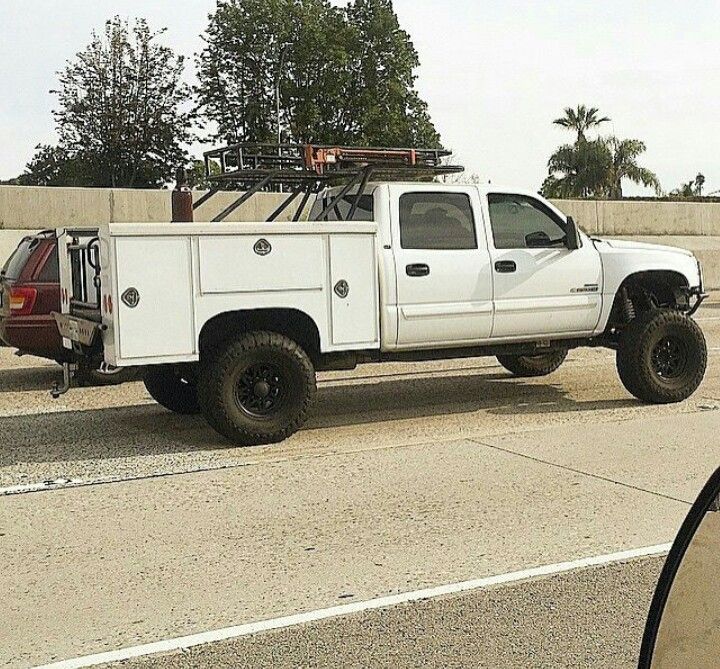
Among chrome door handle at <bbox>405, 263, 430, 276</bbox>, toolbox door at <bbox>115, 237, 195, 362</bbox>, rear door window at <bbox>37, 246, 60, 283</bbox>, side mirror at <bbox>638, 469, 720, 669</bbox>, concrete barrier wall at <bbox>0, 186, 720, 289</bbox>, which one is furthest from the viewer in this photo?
concrete barrier wall at <bbox>0, 186, 720, 289</bbox>

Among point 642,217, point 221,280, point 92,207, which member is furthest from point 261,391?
point 642,217

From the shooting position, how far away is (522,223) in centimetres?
1039

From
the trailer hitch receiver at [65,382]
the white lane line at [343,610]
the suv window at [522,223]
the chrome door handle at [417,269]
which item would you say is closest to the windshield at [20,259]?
the trailer hitch receiver at [65,382]

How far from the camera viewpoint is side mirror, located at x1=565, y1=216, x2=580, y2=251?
10.3m

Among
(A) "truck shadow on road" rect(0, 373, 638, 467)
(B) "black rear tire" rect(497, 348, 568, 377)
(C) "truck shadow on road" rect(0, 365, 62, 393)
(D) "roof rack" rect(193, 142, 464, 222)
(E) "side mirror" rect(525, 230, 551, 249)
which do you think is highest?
(D) "roof rack" rect(193, 142, 464, 222)

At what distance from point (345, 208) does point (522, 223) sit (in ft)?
5.33

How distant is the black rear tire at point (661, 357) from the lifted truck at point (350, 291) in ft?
0.05

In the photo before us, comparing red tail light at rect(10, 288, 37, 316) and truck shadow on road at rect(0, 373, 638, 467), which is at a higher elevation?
red tail light at rect(10, 288, 37, 316)

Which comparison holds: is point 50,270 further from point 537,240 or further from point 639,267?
point 639,267

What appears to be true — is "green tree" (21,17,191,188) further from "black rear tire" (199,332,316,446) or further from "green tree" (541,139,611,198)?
"black rear tire" (199,332,316,446)

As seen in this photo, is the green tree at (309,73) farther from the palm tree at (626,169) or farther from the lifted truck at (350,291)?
the lifted truck at (350,291)

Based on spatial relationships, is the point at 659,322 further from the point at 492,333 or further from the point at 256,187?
the point at 256,187

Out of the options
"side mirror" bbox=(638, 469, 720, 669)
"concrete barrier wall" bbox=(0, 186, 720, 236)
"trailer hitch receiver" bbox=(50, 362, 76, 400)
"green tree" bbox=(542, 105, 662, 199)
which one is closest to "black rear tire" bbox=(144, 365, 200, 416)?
"trailer hitch receiver" bbox=(50, 362, 76, 400)

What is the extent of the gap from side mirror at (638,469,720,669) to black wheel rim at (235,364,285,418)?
7.13 metres
